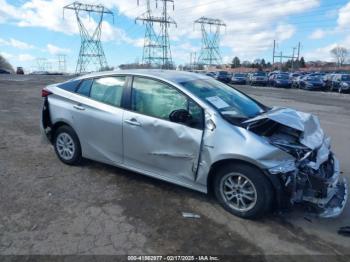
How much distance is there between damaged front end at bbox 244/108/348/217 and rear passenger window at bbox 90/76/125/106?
189 centimetres

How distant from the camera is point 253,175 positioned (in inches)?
155

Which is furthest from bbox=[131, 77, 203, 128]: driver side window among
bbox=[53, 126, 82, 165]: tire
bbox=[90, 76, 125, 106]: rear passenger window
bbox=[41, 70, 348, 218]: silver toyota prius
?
bbox=[53, 126, 82, 165]: tire

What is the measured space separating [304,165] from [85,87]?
11.0ft

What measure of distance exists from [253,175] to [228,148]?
0.39m

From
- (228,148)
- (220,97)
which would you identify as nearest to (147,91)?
(220,97)

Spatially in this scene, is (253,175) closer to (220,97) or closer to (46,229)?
(220,97)

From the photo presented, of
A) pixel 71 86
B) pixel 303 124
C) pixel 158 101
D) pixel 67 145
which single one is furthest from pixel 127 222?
pixel 71 86

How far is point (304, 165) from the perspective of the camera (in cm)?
395

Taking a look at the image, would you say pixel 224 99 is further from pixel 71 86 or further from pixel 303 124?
pixel 71 86

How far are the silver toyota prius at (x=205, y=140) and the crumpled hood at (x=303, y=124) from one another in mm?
16

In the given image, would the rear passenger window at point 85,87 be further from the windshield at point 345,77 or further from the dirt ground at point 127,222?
the windshield at point 345,77

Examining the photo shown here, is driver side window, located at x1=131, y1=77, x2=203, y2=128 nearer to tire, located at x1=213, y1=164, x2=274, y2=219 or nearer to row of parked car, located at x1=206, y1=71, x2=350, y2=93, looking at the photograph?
tire, located at x1=213, y1=164, x2=274, y2=219

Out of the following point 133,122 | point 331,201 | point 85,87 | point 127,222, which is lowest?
point 127,222

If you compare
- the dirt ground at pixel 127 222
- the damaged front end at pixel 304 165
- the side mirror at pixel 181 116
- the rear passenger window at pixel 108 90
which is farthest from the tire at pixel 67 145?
the damaged front end at pixel 304 165
